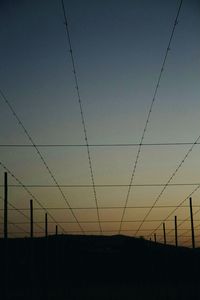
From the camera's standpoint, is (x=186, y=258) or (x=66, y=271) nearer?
Answer: (x=66, y=271)

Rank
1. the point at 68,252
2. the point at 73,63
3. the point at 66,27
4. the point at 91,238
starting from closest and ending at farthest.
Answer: the point at 66,27, the point at 73,63, the point at 68,252, the point at 91,238

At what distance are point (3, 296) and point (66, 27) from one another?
7112 mm

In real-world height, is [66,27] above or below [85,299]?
above

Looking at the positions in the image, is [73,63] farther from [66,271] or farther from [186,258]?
[186,258]

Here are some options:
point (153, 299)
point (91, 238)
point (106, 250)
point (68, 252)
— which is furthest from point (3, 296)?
point (106, 250)

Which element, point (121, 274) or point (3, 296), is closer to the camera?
point (3, 296)

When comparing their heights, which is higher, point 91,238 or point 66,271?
point 91,238

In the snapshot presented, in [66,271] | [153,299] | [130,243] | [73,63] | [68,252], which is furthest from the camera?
[130,243]

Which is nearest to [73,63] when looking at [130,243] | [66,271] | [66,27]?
[66,27]

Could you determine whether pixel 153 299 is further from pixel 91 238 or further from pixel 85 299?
pixel 91 238

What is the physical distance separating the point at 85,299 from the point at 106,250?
105 feet

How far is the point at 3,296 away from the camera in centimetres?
1341

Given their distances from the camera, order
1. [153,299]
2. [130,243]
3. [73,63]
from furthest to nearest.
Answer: [130,243] < [153,299] < [73,63]

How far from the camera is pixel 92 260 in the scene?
54562mm
